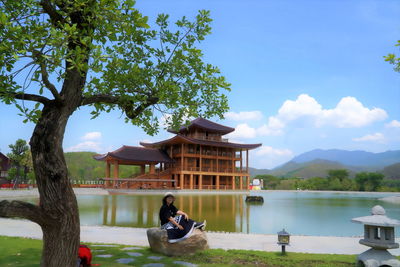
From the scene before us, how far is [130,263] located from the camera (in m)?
4.70

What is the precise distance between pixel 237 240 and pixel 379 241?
2910 mm

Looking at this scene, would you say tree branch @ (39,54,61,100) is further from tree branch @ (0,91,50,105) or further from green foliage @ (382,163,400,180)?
green foliage @ (382,163,400,180)

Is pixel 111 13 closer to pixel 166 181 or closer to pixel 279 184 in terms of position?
pixel 166 181

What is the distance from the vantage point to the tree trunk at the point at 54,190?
359 centimetres

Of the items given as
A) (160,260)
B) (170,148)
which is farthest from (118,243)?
(170,148)

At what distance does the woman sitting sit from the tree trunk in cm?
170

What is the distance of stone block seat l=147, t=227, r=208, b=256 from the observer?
5.22 meters

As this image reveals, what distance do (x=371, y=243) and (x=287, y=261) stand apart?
3.89 feet

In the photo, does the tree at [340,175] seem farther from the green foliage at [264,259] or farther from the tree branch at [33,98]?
the tree branch at [33,98]

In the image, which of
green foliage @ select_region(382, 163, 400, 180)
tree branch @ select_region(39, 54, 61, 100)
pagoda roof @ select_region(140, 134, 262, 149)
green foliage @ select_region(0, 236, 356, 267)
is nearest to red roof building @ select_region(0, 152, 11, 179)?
pagoda roof @ select_region(140, 134, 262, 149)

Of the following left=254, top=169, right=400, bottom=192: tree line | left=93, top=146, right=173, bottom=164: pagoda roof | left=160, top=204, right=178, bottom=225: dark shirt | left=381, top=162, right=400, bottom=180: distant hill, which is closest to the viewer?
left=160, top=204, right=178, bottom=225: dark shirt

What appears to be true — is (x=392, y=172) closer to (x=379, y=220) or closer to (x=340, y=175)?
(x=340, y=175)

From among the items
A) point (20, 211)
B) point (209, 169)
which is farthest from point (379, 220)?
point (209, 169)

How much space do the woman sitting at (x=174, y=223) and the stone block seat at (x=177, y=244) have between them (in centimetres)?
8
